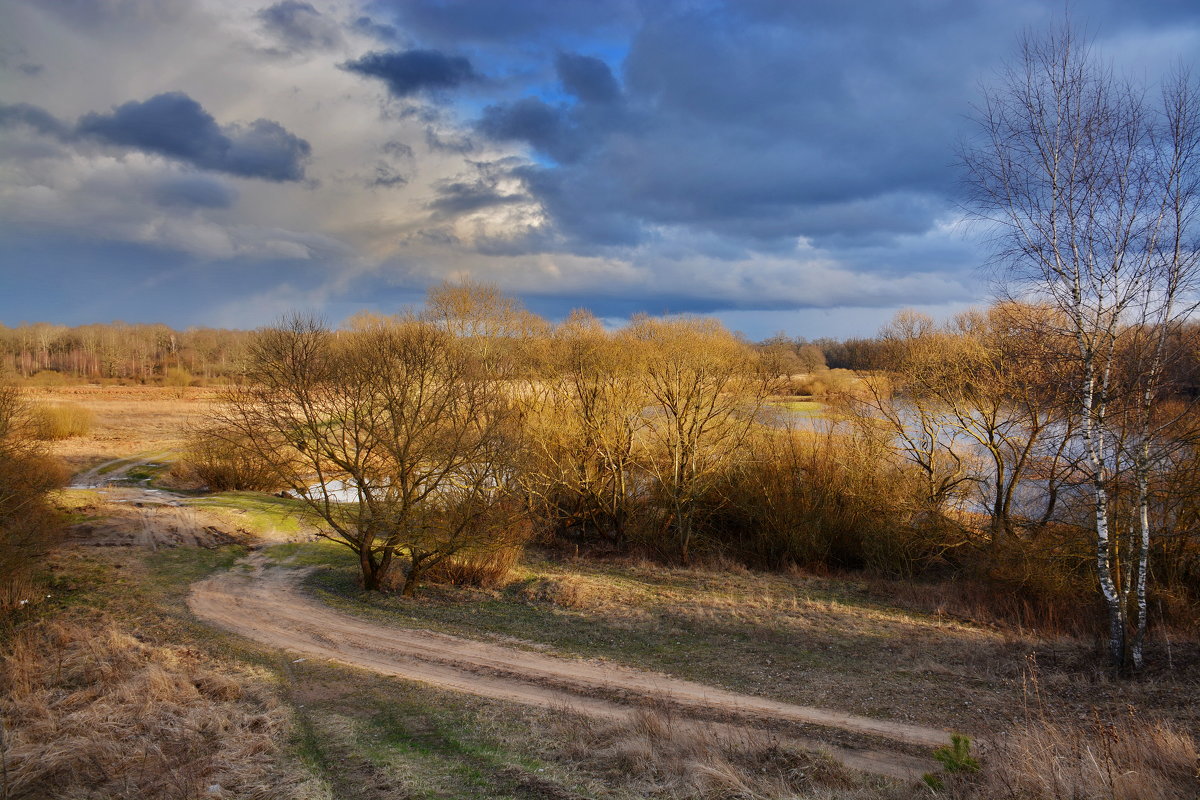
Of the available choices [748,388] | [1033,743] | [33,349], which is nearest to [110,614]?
[1033,743]

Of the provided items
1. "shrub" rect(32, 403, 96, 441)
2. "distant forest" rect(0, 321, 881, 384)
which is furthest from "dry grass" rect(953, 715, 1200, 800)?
"distant forest" rect(0, 321, 881, 384)

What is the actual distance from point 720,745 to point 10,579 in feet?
47.3

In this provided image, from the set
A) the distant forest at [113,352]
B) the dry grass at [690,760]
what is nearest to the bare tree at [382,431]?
the dry grass at [690,760]

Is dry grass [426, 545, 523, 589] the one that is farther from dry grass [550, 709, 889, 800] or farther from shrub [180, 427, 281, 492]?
shrub [180, 427, 281, 492]

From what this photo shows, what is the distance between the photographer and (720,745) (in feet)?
25.4

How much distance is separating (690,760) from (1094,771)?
357cm

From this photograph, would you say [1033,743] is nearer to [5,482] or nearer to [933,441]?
[933,441]

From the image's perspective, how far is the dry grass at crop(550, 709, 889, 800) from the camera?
6.32 meters

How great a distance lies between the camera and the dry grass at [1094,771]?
522 centimetres

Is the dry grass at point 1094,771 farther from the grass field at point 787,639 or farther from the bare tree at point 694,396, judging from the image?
the bare tree at point 694,396

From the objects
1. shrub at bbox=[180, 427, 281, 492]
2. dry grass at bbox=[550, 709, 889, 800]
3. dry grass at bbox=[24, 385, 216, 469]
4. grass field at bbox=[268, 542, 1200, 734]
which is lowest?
grass field at bbox=[268, 542, 1200, 734]

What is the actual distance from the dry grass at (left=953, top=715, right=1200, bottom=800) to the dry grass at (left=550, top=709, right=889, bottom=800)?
1.11 m

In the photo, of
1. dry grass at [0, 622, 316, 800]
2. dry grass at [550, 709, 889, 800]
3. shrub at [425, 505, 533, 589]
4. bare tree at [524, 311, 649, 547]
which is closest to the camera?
dry grass at [550, 709, 889, 800]

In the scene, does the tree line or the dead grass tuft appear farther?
the tree line
